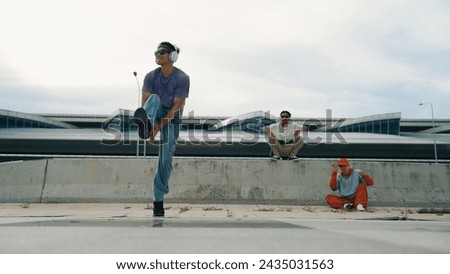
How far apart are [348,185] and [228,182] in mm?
2322

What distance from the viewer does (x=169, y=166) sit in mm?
4480

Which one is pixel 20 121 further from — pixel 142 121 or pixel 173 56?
pixel 142 121

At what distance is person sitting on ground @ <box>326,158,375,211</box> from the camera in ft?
20.4

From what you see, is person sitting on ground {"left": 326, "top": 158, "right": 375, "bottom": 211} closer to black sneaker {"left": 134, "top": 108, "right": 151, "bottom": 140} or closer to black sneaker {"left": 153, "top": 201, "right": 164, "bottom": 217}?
black sneaker {"left": 153, "top": 201, "right": 164, "bottom": 217}

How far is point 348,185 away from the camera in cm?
639

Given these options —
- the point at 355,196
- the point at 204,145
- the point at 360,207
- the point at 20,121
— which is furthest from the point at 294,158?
the point at 20,121

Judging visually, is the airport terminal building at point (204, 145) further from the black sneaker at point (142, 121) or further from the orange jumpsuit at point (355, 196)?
the black sneaker at point (142, 121)

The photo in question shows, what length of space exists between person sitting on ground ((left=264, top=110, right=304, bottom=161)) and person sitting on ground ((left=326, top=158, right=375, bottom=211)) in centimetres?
126

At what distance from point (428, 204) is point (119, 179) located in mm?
6184

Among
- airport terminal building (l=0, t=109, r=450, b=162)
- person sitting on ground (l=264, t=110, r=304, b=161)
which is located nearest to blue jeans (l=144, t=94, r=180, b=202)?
person sitting on ground (l=264, t=110, r=304, b=161)

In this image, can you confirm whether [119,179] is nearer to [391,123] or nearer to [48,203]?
[48,203]

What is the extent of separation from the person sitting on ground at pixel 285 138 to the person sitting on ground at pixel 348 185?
1263mm

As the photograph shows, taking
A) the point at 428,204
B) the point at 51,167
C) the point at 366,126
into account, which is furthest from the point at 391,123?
the point at 51,167

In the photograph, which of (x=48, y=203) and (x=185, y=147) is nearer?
(x=48, y=203)
